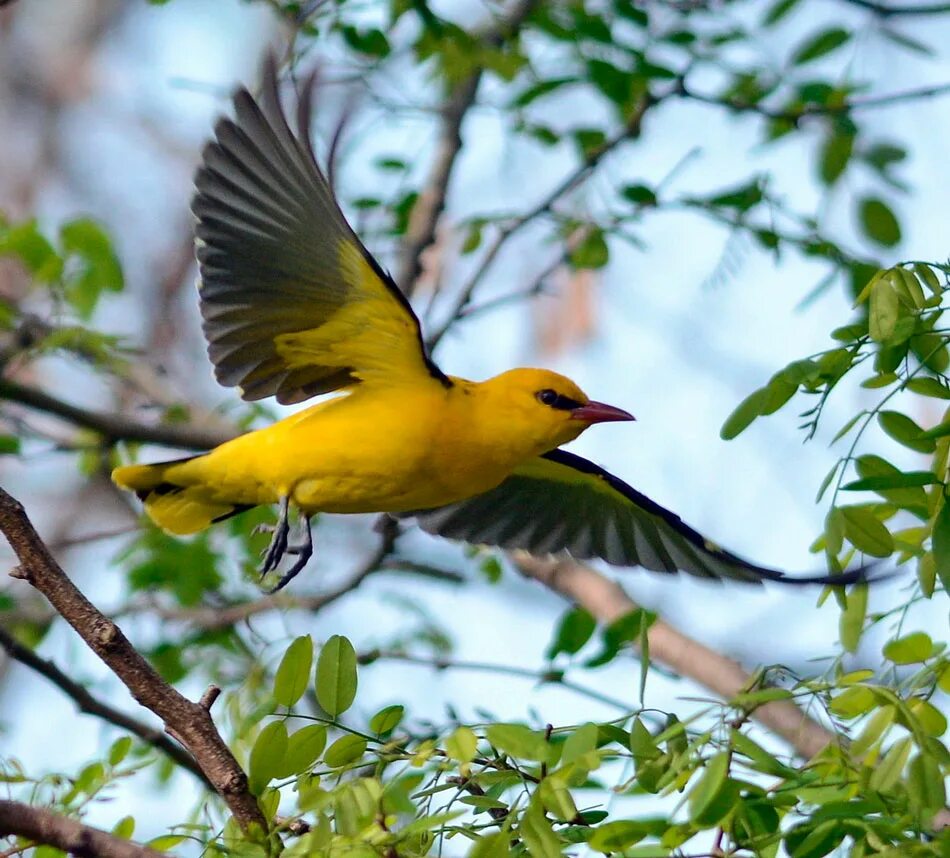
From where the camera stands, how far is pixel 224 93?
15.3 feet

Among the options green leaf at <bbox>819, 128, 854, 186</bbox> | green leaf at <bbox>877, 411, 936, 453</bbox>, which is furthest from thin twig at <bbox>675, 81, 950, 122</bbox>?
green leaf at <bbox>877, 411, 936, 453</bbox>

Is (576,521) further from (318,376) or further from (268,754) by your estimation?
(268,754)

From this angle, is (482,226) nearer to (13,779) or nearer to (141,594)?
(141,594)

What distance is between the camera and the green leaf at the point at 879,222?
489 centimetres

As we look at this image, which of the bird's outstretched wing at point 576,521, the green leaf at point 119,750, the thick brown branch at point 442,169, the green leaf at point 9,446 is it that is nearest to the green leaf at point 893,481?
the green leaf at point 119,750

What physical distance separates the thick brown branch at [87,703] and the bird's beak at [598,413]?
4.65 feet

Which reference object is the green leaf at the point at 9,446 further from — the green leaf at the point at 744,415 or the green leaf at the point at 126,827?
the green leaf at the point at 744,415

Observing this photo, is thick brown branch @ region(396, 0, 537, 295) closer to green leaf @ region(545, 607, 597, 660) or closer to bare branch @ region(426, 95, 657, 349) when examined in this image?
bare branch @ region(426, 95, 657, 349)

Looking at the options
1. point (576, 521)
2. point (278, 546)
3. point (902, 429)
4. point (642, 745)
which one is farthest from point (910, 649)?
point (576, 521)

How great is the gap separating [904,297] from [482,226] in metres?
2.84

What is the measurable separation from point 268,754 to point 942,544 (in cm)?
109

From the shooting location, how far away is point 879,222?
4.89 metres

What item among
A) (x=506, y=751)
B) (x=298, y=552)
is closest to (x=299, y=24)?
(x=298, y=552)

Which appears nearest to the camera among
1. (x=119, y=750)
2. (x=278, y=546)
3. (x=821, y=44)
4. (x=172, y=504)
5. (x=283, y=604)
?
(x=119, y=750)
